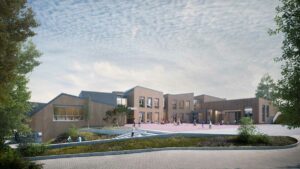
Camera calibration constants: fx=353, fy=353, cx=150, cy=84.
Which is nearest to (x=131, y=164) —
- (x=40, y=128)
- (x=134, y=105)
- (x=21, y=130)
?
(x=21, y=130)

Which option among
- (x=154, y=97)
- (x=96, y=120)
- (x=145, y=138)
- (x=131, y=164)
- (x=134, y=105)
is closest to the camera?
(x=131, y=164)

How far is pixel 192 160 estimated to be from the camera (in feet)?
57.6

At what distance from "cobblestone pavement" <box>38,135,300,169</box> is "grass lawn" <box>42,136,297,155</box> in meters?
2.22

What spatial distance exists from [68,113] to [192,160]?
36690mm

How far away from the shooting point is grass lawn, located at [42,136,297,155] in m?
22.7

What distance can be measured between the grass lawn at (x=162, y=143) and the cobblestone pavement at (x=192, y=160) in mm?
2222

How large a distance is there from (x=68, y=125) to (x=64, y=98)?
3.93 metres

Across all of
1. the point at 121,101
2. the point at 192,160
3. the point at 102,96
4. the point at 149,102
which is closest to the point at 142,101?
the point at 149,102

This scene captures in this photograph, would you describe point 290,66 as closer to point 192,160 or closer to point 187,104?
point 192,160

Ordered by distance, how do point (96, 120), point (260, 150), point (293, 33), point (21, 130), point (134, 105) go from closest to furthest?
1. point (293, 33)
2. point (260, 150)
3. point (21, 130)
4. point (96, 120)
5. point (134, 105)

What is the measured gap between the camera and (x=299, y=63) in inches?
619

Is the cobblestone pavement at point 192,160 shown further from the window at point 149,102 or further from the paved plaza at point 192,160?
the window at point 149,102

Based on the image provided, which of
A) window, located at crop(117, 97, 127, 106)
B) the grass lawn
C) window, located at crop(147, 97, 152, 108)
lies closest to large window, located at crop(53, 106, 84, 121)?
window, located at crop(117, 97, 127, 106)

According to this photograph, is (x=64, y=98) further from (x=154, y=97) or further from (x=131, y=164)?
(x=131, y=164)
